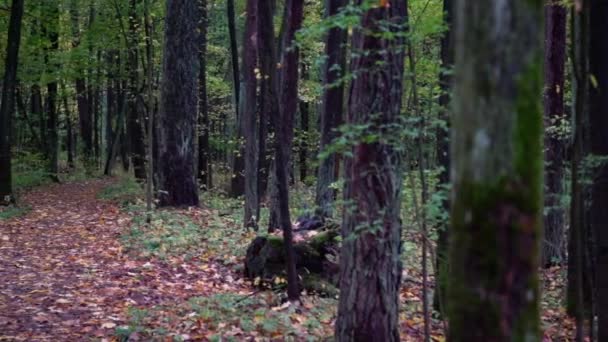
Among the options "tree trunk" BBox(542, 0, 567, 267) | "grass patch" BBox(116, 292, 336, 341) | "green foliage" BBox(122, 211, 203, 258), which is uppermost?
"tree trunk" BBox(542, 0, 567, 267)

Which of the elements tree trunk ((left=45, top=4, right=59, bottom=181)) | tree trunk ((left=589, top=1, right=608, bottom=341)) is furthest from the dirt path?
tree trunk ((left=45, top=4, right=59, bottom=181))

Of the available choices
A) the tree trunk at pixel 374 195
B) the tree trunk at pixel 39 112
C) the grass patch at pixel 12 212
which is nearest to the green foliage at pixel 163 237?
the grass patch at pixel 12 212

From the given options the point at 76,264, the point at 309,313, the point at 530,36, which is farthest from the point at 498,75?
the point at 76,264

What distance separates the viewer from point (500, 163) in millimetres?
2209

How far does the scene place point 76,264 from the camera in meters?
9.75

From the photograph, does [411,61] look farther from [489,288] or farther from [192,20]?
[192,20]

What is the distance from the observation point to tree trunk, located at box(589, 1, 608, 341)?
6.49 meters

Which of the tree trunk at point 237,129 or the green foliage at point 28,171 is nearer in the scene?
the tree trunk at point 237,129

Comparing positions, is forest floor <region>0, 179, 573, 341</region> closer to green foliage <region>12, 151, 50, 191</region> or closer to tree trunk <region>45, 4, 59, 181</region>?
green foliage <region>12, 151, 50, 191</region>

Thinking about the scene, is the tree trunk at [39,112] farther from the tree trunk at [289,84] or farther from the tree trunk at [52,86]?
the tree trunk at [289,84]

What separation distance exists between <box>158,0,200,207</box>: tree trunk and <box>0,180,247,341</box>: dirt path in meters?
1.67

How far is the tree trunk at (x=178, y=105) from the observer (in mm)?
14930

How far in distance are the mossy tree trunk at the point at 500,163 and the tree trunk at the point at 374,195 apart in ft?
8.90

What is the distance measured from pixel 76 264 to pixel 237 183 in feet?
35.6
